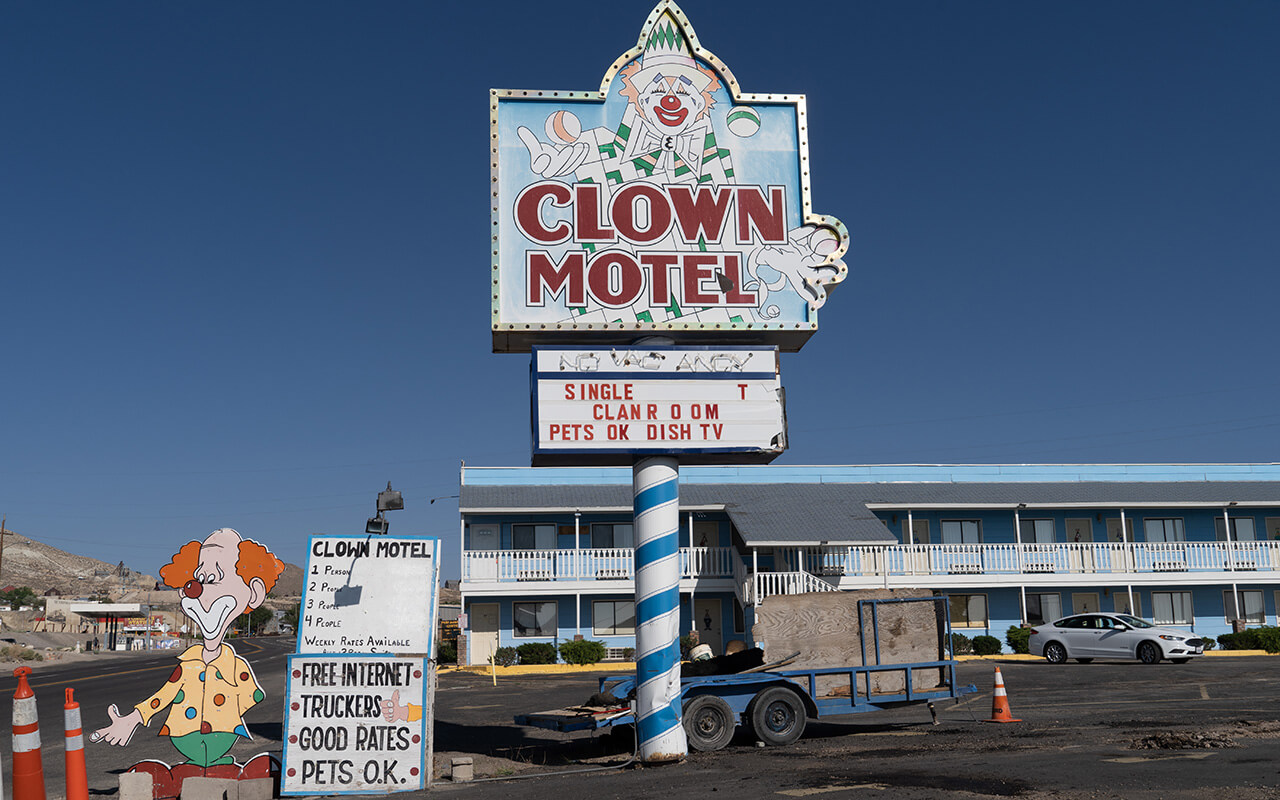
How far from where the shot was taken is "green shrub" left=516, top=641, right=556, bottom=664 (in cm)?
3319

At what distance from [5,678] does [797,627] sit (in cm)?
3595

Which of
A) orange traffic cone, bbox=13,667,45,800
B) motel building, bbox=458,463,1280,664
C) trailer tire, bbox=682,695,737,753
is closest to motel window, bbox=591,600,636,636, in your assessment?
motel building, bbox=458,463,1280,664

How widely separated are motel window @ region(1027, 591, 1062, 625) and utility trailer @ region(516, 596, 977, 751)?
2278 centimetres

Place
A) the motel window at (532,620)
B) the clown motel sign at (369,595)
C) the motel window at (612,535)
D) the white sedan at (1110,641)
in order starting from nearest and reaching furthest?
the clown motel sign at (369,595) < the white sedan at (1110,641) < the motel window at (532,620) < the motel window at (612,535)

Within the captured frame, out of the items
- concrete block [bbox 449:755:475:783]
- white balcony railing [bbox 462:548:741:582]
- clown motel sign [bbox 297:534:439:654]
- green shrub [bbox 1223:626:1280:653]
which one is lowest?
green shrub [bbox 1223:626:1280:653]

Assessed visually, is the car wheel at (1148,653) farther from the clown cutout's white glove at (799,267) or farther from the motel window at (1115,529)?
the clown cutout's white glove at (799,267)

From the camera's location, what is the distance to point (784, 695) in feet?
44.7

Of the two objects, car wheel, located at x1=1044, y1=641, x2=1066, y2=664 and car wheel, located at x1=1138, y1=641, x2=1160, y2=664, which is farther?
car wheel, located at x1=1044, y1=641, x2=1066, y2=664

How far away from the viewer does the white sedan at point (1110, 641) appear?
91.0 feet

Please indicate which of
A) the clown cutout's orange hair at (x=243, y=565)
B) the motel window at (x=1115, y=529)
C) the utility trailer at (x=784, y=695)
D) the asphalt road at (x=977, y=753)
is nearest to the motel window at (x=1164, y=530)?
the motel window at (x=1115, y=529)

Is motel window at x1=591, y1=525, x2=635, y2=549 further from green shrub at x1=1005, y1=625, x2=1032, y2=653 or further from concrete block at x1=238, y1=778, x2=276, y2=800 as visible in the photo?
concrete block at x1=238, y1=778, x2=276, y2=800

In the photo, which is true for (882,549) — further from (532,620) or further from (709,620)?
(532,620)

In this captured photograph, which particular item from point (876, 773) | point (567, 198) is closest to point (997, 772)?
point (876, 773)

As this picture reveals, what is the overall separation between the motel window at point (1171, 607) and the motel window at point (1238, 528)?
2858 mm
